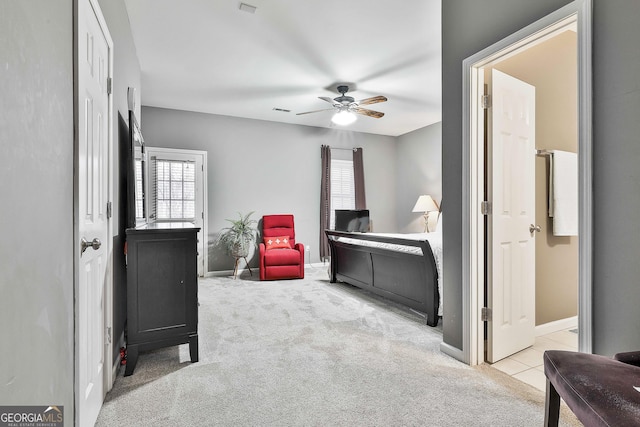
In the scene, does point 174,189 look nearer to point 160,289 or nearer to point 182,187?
point 182,187

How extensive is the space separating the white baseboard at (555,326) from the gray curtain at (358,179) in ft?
14.0

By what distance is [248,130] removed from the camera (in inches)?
237

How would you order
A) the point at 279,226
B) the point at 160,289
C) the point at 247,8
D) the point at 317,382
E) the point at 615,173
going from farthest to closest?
the point at 279,226 → the point at 247,8 → the point at 160,289 → the point at 317,382 → the point at 615,173

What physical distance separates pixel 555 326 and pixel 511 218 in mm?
1370

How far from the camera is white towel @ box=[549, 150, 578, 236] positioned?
9.68 ft

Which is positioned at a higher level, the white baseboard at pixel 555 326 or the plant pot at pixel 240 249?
the plant pot at pixel 240 249

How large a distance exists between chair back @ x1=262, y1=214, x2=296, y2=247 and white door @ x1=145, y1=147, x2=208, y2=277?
1042 mm

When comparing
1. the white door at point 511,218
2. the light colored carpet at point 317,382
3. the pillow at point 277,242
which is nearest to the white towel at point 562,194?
the white door at point 511,218

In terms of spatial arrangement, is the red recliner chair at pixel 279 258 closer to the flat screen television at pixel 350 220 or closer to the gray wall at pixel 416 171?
the flat screen television at pixel 350 220

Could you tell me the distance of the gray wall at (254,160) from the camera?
5562mm

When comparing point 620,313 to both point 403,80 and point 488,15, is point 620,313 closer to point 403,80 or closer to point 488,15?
point 488,15

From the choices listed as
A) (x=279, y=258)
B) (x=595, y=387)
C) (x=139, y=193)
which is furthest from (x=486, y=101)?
(x=279, y=258)

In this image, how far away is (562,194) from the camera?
2.98m
